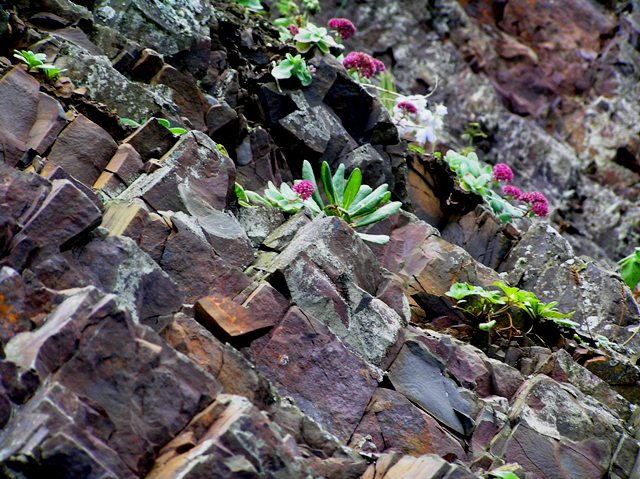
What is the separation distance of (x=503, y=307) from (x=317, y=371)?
291cm

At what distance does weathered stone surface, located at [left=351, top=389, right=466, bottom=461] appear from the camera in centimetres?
598

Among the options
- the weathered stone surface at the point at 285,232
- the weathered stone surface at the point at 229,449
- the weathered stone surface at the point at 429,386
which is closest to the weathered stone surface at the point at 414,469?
the weathered stone surface at the point at 229,449

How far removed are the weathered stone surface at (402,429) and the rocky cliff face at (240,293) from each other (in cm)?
2

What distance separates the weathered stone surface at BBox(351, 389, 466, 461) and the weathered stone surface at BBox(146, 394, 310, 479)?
4.56 ft

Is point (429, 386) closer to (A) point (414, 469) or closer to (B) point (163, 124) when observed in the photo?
(A) point (414, 469)

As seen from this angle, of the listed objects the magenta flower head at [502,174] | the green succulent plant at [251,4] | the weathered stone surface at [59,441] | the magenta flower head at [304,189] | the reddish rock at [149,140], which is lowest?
the weathered stone surface at [59,441]

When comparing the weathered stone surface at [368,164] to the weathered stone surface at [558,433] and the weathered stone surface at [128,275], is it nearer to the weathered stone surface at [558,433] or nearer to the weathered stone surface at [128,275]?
the weathered stone surface at [558,433]

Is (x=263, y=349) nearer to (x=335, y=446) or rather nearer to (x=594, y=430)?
(x=335, y=446)

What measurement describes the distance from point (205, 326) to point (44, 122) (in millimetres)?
2530

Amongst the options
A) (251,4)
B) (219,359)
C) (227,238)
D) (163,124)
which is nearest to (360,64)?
(251,4)

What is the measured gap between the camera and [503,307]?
8070 millimetres

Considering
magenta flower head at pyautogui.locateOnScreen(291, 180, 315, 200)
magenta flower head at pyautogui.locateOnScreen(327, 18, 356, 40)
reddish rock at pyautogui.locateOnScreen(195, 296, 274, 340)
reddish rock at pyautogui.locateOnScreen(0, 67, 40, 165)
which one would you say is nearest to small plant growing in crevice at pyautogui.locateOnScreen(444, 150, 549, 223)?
magenta flower head at pyautogui.locateOnScreen(327, 18, 356, 40)

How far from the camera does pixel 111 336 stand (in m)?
4.63

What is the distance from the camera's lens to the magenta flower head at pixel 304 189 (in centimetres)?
791
